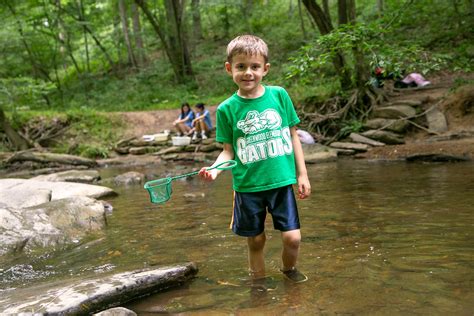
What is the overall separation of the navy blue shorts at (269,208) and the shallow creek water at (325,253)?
379 mm

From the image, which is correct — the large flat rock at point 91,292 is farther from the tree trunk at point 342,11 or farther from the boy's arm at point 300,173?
the tree trunk at point 342,11

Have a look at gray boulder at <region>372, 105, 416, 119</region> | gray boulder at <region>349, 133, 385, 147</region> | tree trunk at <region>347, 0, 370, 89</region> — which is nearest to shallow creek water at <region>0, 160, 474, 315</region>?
gray boulder at <region>349, 133, 385, 147</region>

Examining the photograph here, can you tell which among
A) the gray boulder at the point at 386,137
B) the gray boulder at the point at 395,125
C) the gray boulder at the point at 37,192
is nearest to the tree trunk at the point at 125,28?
the gray boulder at the point at 395,125

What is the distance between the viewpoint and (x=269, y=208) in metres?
3.22

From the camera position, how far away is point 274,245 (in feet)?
14.1

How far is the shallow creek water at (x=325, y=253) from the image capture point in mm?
2828

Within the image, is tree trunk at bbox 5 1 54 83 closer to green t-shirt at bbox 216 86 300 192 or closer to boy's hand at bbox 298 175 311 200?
green t-shirt at bbox 216 86 300 192

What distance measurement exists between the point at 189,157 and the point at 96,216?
7.99m

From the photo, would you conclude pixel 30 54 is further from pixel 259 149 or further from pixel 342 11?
pixel 259 149

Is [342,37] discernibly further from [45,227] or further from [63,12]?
[63,12]

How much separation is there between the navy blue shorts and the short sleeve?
366 mm

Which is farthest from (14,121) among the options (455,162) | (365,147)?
(455,162)

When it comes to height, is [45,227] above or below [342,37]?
below

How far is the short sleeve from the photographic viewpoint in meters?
3.22
